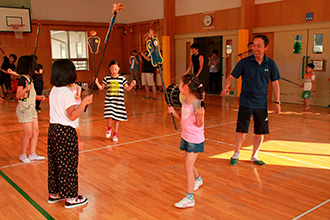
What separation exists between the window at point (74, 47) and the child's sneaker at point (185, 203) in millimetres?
13818

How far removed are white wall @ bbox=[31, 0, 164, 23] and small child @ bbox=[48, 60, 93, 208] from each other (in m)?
12.1

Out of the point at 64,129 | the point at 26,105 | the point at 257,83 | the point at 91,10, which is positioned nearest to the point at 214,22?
the point at 91,10

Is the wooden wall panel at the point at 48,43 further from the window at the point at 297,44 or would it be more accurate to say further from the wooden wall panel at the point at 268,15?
the window at the point at 297,44

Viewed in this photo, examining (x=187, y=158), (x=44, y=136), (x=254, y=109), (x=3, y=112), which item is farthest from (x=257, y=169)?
(x=3, y=112)

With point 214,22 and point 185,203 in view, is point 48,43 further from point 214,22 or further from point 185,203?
point 185,203

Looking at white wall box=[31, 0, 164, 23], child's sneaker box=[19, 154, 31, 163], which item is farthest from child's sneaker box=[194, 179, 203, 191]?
white wall box=[31, 0, 164, 23]

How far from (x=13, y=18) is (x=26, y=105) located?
10901 mm

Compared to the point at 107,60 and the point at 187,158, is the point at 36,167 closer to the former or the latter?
the point at 187,158

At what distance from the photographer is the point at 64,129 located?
118 inches

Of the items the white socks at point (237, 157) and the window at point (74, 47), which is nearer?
the white socks at point (237, 157)

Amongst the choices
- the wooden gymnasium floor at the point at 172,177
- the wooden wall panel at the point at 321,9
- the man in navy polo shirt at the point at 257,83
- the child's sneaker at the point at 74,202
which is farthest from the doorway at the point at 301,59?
the child's sneaker at the point at 74,202

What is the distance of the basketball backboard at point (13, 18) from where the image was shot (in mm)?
13352

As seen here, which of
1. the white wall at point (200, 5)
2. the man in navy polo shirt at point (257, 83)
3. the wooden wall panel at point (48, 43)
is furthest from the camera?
the wooden wall panel at point (48, 43)

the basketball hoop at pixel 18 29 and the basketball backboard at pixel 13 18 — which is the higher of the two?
the basketball backboard at pixel 13 18
